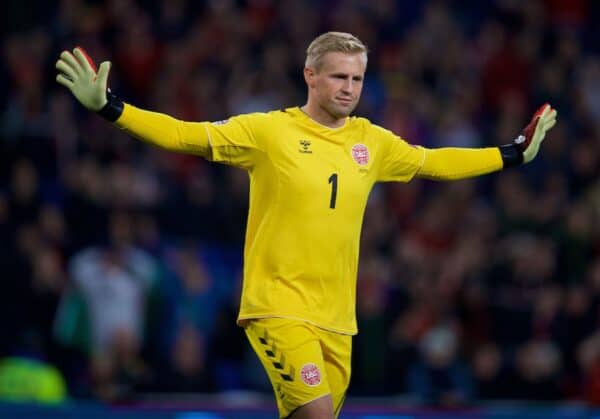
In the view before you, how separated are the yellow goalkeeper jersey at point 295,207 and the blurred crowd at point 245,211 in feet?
13.8

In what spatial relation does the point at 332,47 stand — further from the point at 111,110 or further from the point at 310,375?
the point at 310,375

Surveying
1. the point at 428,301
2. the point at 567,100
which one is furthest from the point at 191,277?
the point at 567,100

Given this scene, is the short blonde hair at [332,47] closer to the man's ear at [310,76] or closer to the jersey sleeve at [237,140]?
the man's ear at [310,76]

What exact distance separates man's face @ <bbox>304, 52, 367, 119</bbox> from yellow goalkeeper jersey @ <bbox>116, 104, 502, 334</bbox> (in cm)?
15

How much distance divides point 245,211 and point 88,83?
6.82 meters

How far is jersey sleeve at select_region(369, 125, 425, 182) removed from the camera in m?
7.59

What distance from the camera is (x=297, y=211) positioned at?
7168 mm

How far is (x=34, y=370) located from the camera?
11.6 meters

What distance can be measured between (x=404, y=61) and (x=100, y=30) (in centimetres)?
354

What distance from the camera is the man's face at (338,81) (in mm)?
7219

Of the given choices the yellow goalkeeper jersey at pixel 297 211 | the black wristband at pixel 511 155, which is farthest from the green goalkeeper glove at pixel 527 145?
the yellow goalkeeper jersey at pixel 297 211

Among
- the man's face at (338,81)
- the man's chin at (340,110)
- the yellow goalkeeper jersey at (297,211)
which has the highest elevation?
the man's face at (338,81)

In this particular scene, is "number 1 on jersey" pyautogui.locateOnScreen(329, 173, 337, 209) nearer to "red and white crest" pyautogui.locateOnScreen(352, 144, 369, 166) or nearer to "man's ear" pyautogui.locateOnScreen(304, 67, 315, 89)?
"red and white crest" pyautogui.locateOnScreen(352, 144, 369, 166)

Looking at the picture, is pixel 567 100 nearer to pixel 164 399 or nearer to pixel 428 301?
pixel 428 301
